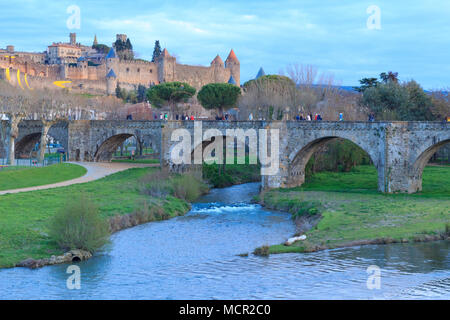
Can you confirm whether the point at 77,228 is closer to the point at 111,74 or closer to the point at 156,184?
the point at 156,184

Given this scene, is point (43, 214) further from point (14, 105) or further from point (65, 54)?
point (65, 54)

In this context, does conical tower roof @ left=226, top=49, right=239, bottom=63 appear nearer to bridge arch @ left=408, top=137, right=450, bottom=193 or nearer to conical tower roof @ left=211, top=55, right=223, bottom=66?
conical tower roof @ left=211, top=55, right=223, bottom=66

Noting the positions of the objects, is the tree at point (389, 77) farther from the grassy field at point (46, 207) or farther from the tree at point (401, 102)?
the grassy field at point (46, 207)

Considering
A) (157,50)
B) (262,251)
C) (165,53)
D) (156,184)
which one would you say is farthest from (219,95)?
(157,50)

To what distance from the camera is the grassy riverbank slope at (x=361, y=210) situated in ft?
88.3

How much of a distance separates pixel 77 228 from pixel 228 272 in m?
6.41

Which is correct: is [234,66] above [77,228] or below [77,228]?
above

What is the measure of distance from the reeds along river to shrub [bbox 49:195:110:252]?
2.59 ft

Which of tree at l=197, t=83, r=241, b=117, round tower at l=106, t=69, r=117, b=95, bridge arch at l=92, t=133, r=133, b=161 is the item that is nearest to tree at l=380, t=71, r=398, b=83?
tree at l=197, t=83, r=241, b=117

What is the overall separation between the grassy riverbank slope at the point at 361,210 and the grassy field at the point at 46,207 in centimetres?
769

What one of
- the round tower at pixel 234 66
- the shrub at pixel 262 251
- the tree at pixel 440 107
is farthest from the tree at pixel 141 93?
the shrub at pixel 262 251

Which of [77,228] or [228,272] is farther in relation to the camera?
[77,228]

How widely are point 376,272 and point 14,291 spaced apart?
12.6 meters

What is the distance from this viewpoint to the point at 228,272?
22500mm
